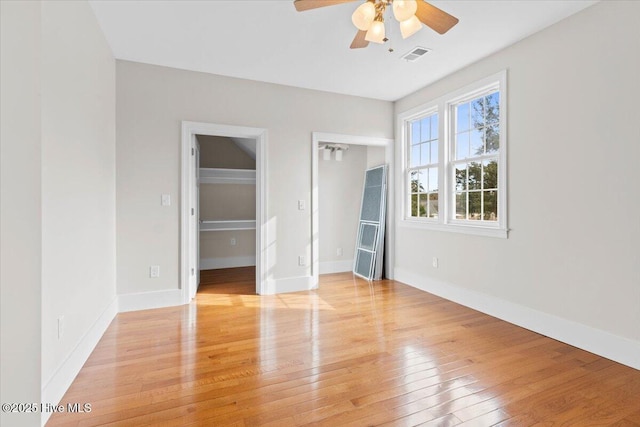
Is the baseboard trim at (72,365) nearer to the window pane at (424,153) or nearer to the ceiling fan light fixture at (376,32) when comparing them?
the ceiling fan light fixture at (376,32)

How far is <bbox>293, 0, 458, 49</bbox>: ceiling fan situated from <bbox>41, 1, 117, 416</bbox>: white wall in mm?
1526

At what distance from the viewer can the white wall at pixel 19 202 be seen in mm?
783

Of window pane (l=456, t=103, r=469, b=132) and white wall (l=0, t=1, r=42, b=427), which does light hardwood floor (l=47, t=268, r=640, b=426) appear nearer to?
white wall (l=0, t=1, r=42, b=427)

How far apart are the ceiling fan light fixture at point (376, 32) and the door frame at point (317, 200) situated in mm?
2206

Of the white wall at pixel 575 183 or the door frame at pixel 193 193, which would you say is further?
the door frame at pixel 193 193

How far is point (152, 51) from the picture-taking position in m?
3.26

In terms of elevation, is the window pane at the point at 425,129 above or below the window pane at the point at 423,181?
above

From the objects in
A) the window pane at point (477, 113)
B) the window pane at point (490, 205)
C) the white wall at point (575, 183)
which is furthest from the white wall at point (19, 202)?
the window pane at point (477, 113)

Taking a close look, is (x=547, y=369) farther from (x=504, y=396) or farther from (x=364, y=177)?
(x=364, y=177)

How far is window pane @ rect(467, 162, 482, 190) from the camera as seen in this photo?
3.59 meters

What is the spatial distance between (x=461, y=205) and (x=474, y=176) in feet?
1.24

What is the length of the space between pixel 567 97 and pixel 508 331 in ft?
6.97

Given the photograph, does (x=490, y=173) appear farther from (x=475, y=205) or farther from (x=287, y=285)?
(x=287, y=285)

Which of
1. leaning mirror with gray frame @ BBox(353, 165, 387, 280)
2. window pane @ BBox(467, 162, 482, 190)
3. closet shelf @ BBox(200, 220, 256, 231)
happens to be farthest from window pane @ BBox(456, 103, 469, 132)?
closet shelf @ BBox(200, 220, 256, 231)
